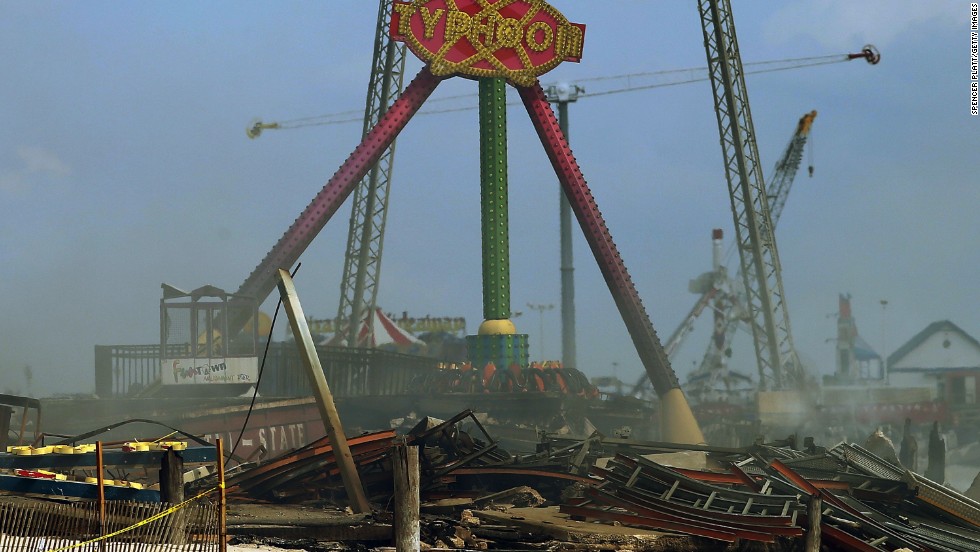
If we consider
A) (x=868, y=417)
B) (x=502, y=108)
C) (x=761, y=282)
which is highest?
(x=502, y=108)

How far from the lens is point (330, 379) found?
1970 inches

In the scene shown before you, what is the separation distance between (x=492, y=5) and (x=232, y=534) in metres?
29.5

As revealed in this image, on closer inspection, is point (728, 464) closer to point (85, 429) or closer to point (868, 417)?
point (85, 429)

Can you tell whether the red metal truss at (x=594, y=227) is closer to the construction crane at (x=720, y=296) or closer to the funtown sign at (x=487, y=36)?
the funtown sign at (x=487, y=36)

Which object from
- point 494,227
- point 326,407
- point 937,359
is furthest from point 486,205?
point 937,359

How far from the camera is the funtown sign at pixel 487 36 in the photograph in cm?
4569

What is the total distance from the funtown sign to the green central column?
820 mm

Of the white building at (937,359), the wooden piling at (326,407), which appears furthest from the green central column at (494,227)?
the white building at (937,359)

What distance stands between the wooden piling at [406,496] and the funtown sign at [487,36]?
29.9m

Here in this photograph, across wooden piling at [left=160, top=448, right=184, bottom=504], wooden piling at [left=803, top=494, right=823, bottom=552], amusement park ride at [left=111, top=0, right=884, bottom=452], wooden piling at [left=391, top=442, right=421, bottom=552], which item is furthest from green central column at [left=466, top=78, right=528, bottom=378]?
wooden piling at [left=391, top=442, right=421, bottom=552]

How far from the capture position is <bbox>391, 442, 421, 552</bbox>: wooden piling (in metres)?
17.1

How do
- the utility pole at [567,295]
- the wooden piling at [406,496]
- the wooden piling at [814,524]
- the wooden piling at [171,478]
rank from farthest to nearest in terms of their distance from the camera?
the utility pole at [567,295] → the wooden piling at [814,524] → the wooden piling at [171,478] → the wooden piling at [406,496]

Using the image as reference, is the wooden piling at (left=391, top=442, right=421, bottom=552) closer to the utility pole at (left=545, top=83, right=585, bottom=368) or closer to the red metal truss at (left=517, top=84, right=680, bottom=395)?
the red metal truss at (left=517, top=84, right=680, bottom=395)

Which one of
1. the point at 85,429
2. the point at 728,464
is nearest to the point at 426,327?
the point at 85,429
